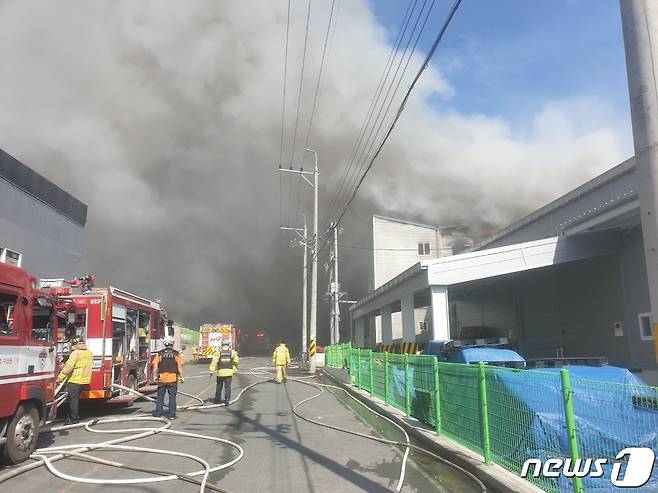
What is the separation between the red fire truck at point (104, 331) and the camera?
9094mm

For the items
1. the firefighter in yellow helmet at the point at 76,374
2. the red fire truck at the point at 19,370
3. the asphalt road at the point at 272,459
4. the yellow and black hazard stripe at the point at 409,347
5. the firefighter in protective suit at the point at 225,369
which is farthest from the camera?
the yellow and black hazard stripe at the point at 409,347

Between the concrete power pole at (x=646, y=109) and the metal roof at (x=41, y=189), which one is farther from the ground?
the metal roof at (x=41, y=189)

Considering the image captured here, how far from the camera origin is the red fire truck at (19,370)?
5633mm

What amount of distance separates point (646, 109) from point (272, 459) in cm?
492

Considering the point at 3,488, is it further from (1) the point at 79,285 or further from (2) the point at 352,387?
(2) the point at 352,387

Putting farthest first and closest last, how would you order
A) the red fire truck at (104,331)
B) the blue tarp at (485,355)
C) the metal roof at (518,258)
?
the metal roof at (518,258)
the red fire truck at (104,331)
the blue tarp at (485,355)

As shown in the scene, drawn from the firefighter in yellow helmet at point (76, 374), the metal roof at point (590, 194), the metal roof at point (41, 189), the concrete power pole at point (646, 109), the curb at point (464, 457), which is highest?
the metal roof at point (41, 189)

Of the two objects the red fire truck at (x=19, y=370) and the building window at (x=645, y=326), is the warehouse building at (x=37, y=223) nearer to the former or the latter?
the red fire truck at (x=19, y=370)

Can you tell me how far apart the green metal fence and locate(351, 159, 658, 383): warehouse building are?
7.16m

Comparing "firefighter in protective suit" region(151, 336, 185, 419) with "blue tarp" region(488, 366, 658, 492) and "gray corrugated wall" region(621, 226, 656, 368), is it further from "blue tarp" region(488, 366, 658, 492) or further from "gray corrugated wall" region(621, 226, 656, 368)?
"gray corrugated wall" region(621, 226, 656, 368)

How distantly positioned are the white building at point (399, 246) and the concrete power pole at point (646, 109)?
33442mm

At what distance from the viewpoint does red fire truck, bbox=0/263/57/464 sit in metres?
5.63

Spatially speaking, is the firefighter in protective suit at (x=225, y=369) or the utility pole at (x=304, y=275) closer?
the firefighter in protective suit at (x=225, y=369)

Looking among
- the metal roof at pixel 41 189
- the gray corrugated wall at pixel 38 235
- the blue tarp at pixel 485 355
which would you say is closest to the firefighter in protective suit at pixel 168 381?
the blue tarp at pixel 485 355
